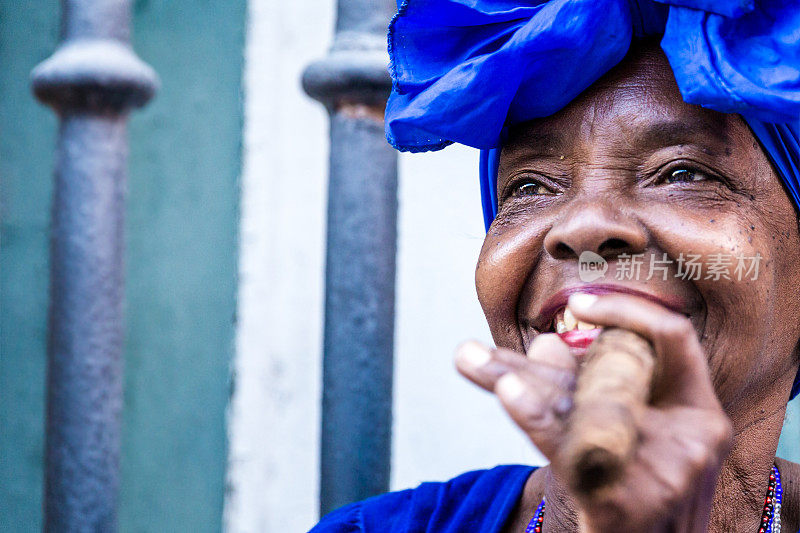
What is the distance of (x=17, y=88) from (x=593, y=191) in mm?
2335

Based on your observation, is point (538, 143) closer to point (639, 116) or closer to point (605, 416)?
point (639, 116)

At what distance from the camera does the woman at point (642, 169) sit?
124cm

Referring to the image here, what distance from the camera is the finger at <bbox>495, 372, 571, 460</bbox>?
79 cm

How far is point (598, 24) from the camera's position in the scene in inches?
50.4

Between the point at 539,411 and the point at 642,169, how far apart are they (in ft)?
2.13

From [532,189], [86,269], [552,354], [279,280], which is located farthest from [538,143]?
[279,280]

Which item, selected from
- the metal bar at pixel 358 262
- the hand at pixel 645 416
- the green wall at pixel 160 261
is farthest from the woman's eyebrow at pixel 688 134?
the green wall at pixel 160 261

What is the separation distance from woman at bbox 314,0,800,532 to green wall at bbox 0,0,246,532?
1.63 m

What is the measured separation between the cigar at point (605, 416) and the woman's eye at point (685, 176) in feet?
1.81

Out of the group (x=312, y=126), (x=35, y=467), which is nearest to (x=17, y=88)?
(x=312, y=126)

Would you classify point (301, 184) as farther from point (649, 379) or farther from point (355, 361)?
point (649, 379)

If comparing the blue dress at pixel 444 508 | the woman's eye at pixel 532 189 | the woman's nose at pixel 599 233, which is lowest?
the blue dress at pixel 444 508

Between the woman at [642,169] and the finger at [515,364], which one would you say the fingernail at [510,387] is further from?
the woman at [642,169]

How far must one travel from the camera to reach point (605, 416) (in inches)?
28.4
